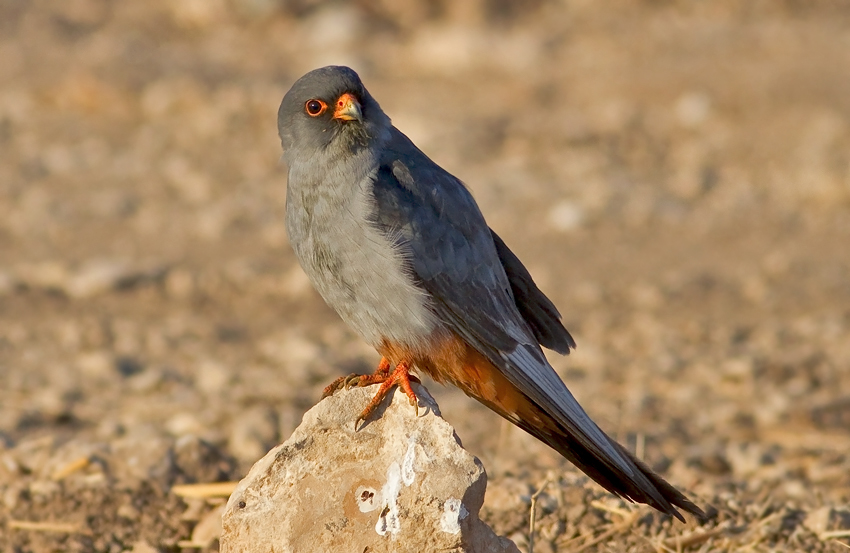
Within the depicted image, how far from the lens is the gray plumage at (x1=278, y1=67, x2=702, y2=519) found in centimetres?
405

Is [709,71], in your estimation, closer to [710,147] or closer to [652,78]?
[652,78]

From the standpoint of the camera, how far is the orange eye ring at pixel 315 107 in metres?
4.38

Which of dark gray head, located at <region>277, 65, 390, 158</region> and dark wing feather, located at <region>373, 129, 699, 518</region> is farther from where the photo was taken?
dark gray head, located at <region>277, 65, 390, 158</region>

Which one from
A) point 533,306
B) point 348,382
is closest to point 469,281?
point 533,306

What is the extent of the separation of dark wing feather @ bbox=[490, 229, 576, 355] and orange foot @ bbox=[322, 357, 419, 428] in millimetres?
630

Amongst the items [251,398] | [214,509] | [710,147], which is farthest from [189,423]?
[710,147]

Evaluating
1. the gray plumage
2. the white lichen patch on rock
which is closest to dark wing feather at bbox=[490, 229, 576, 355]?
the gray plumage

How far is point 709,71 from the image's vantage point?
1291 cm

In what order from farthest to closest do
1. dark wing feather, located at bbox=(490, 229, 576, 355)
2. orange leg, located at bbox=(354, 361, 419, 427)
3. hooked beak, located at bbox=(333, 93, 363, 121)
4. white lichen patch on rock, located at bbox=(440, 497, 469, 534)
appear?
dark wing feather, located at bbox=(490, 229, 576, 355) < hooked beak, located at bbox=(333, 93, 363, 121) < orange leg, located at bbox=(354, 361, 419, 427) < white lichen patch on rock, located at bbox=(440, 497, 469, 534)

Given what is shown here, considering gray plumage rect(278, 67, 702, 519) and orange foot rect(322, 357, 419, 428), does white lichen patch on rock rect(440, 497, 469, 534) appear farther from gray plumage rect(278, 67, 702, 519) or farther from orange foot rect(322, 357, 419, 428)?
gray plumage rect(278, 67, 702, 519)

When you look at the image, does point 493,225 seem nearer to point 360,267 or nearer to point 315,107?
point 315,107

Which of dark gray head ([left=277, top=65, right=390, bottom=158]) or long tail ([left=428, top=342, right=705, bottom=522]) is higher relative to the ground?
dark gray head ([left=277, top=65, right=390, bottom=158])

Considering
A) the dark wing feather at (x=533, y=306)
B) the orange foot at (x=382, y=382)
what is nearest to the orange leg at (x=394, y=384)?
the orange foot at (x=382, y=382)

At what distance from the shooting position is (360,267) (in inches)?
159
